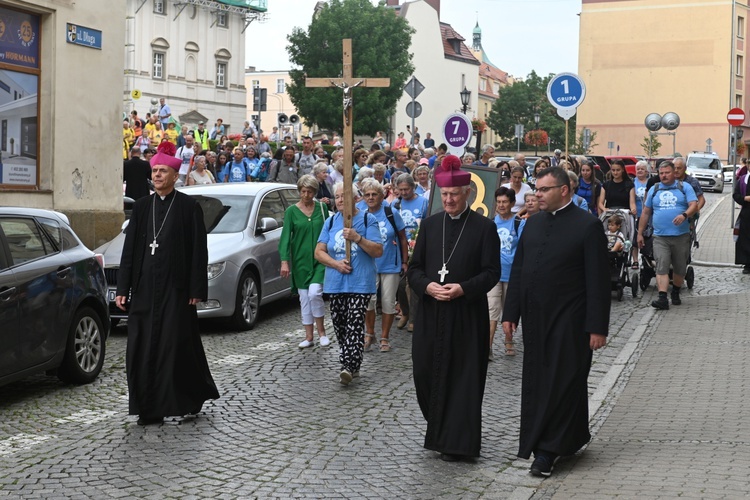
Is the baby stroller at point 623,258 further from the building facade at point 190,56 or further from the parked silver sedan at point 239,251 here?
the building facade at point 190,56

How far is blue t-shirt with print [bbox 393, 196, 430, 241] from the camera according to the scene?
13.0m

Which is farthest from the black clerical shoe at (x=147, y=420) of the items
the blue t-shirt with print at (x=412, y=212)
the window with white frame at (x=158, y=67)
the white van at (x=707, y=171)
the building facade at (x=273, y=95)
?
the building facade at (x=273, y=95)

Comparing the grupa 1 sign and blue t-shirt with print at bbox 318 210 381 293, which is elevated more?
the grupa 1 sign

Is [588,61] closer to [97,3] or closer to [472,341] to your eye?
[97,3]

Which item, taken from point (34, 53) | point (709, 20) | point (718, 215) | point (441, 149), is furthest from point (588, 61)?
point (34, 53)

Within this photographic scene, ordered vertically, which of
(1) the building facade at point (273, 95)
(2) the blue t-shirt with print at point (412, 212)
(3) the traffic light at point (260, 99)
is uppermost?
(1) the building facade at point (273, 95)

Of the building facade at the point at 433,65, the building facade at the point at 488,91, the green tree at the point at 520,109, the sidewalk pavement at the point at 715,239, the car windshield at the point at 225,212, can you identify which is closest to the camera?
the car windshield at the point at 225,212

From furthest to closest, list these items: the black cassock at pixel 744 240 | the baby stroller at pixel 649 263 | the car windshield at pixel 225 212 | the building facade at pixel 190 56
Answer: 1. the building facade at pixel 190 56
2. the black cassock at pixel 744 240
3. the baby stroller at pixel 649 263
4. the car windshield at pixel 225 212

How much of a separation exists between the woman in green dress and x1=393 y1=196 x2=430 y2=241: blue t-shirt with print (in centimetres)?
151

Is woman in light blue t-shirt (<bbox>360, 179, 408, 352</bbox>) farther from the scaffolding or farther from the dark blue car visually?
the scaffolding

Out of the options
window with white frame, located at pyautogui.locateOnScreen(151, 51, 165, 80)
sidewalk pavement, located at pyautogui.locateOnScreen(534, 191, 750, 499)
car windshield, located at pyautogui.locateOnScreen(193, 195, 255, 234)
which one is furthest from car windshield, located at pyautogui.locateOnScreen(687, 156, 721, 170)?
car windshield, located at pyautogui.locateOnScreen(193, 195, 255, 234)

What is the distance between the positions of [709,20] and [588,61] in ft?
29.8

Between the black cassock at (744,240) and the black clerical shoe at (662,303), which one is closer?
the black clerical shoe at (662,303)

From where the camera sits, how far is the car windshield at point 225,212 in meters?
13.6
